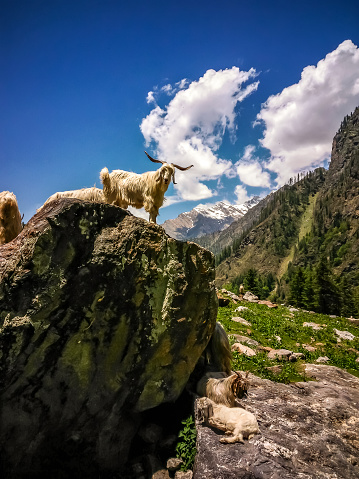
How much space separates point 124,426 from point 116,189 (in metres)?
7.95

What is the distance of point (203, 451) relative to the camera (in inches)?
213

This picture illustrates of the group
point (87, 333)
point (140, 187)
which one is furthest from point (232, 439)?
point (140, 187)

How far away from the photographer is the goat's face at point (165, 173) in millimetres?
9883

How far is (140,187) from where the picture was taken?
1038cm

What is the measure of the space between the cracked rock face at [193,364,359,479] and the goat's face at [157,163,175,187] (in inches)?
296

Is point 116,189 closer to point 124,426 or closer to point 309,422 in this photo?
point 124,426

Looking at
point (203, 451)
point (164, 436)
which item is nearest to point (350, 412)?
point (203, 451)

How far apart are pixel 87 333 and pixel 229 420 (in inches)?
149

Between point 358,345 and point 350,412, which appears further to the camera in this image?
point 358,345

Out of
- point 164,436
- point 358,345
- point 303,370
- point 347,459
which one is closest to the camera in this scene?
point 347,459

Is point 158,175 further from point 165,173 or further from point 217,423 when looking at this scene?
point 217,423

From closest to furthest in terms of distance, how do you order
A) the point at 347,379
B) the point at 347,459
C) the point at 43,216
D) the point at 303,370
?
the point at 347,459 → the point at 43,216 → the point at 347,379 → the point at 303,370

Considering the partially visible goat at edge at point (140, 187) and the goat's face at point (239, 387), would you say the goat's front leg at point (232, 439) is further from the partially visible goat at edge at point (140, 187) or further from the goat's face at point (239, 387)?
the partially visible goat at edge at point (140, 187)

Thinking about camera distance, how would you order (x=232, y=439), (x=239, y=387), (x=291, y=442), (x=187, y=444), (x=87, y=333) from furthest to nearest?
(x=239, y=387) < (x=187, y=444) < (x=87, y=333) < (x=291, y=442) < (x=232, y=439)
